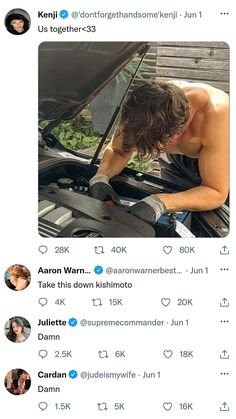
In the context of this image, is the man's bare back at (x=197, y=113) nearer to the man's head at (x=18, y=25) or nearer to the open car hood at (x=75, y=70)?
the open car hood at (x=75, y=70)

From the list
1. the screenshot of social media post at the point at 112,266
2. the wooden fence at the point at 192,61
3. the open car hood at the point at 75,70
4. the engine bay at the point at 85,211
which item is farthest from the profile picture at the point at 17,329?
the wooden fence at the point at 192,61

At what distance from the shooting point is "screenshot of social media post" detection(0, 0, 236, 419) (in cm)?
107

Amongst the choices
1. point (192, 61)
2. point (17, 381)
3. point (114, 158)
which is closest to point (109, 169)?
point (114, 158)

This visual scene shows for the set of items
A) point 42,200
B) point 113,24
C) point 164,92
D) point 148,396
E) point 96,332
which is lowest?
point 148,396

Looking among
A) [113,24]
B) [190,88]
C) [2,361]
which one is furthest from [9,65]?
[2,361]

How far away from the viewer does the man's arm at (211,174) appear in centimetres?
109

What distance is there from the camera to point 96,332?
3.53 feet

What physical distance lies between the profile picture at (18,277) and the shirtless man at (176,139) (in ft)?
0.66

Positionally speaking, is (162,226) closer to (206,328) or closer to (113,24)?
(206,328)

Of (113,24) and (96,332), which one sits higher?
(113,24)

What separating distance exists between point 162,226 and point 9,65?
0.43m

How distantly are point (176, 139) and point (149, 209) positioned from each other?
152 mm

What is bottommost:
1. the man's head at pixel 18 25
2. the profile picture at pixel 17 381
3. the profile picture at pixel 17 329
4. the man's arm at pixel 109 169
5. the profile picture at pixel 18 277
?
the profile picture at pixel 17 381

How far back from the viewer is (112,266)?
107 centimetres
